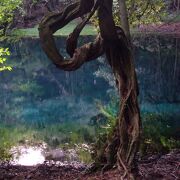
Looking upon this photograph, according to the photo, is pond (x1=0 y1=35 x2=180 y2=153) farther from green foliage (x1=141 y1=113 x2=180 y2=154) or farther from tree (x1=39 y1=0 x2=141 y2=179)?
tree (x1=39 y1=0 x2=141 y2=179)

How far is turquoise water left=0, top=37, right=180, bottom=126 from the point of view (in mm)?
21134

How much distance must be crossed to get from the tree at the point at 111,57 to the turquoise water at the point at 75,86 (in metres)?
10.7

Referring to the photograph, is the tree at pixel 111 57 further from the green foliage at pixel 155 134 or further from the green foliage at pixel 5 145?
the green foliage at pixel 5 145

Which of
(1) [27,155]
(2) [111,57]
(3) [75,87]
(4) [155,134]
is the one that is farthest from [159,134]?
(3) [75,87]

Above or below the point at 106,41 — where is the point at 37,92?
below

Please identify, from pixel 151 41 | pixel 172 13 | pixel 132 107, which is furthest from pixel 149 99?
pixel 172 13

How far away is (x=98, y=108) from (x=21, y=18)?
34.5 metres

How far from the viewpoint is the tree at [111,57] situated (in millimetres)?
6379

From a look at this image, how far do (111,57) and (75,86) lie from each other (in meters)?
23.0

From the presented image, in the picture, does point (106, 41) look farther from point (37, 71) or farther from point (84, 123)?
point (37, 71)

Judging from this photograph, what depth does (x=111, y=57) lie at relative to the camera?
687cm

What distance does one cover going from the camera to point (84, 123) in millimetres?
18344

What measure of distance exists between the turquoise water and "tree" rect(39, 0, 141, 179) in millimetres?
10732

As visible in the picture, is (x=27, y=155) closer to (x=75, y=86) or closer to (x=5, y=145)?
(x=5, y=145)
